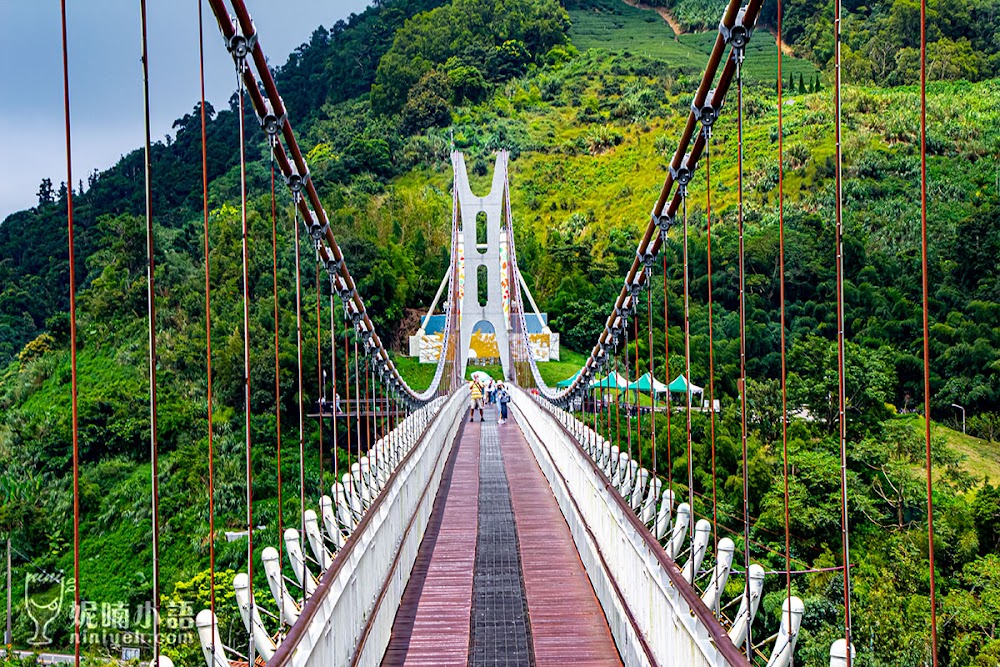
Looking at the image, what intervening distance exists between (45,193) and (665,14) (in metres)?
66.2

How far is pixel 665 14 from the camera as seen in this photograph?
100 metres

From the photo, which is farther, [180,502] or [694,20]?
[694,20]

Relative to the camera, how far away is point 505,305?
33.1 metres

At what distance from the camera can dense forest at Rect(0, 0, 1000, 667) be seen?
64.4ft

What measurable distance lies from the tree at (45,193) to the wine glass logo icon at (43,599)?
96.0ft

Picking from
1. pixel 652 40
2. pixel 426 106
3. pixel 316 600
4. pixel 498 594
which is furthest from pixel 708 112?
pixel 652 40

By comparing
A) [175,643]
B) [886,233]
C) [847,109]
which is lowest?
[175,643]

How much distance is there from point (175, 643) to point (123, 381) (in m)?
18.4

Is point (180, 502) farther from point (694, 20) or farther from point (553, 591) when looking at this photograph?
point (694, 20)

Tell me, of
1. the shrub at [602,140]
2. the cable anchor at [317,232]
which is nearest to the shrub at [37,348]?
the cable anchor at [317,232]

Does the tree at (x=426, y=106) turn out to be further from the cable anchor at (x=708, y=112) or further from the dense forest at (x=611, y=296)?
the cable anchor at (x=708, y=112)

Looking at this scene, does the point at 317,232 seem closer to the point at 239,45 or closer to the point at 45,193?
the point at 239,45

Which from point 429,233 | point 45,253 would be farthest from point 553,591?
point 429,233

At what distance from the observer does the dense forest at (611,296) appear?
1962cm
